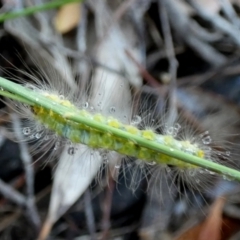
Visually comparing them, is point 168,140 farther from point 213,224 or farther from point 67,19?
point 67,19

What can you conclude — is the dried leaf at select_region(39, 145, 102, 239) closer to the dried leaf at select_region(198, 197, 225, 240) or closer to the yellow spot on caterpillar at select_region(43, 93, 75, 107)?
the dried leaf at select_region(198, 197, 225, 240)

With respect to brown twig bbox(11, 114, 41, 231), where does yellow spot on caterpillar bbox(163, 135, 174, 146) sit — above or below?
above

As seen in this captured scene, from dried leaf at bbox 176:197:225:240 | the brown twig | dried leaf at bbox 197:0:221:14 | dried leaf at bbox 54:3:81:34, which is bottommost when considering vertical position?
the brown twig

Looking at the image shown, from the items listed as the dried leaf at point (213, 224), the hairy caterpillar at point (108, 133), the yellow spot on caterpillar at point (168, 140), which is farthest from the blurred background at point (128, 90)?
the yellow spot on caterpillar at point (168, 140)

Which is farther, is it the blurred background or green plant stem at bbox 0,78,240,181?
the blurred background

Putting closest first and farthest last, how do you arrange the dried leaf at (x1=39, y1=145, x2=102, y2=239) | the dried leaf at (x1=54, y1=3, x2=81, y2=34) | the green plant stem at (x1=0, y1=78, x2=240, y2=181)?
the green plant stem at (x1=0, y1=78, x2=240, y2=181)
the dried leaf at (x1=39, y1=145, x2=102, y2=239)
the dried leaf at (x1=54, y1=3, x2=81, y2=34)

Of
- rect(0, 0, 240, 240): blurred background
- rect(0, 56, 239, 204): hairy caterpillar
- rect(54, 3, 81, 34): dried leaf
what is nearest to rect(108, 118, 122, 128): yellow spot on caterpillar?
rect(0, 56, 239, 204): hairy caterpillar

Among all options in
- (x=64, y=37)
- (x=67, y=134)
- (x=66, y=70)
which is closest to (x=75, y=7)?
(x=64, y=37)
